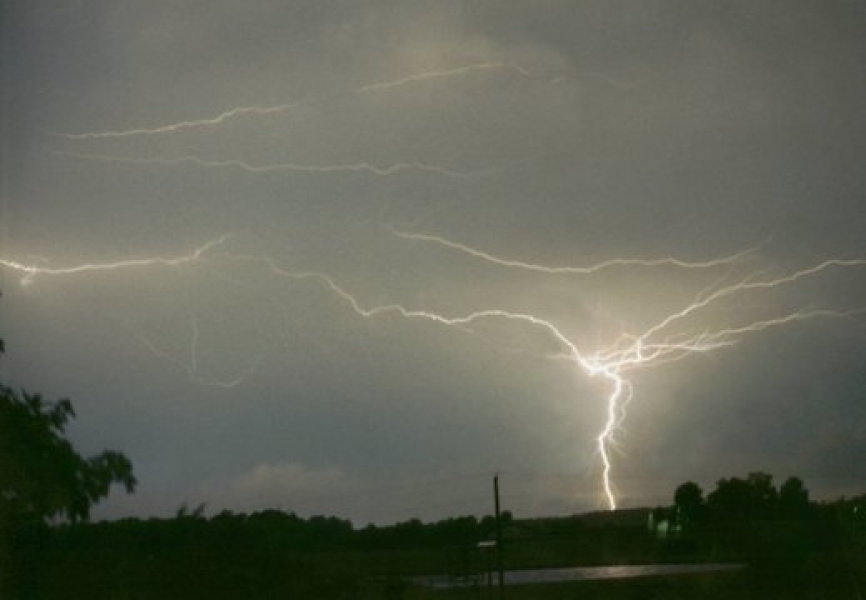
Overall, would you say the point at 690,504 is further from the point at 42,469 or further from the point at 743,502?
the point at 42,469

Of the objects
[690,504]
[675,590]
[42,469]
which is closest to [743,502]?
[690,504]

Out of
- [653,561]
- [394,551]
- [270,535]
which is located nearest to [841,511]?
[653,561]

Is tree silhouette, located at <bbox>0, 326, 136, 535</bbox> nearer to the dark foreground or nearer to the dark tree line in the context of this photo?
the dark foreground

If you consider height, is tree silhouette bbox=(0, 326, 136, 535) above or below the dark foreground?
above

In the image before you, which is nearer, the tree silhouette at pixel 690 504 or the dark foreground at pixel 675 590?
the dark foreground at pixel 675 590

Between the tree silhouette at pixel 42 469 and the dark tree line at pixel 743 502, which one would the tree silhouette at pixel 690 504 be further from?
the tree silhouette at pixel 42 469

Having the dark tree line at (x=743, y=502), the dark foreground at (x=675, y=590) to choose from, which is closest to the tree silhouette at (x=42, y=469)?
the dark foreground at (x=675, y=590)

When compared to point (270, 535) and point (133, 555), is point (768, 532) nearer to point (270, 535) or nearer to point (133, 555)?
point (270, 535)

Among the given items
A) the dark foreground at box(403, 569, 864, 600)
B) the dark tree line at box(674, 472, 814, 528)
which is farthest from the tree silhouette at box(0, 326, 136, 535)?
the dark tree line at box(674, 472, 814, 528)

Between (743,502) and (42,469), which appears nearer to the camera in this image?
(42,469)

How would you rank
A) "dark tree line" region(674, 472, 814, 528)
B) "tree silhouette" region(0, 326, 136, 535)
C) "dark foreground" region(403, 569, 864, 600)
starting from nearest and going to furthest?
"tree silhouette" region(0, 326, 136, 535) < "dark foreground" region(403, 569, 864, 600) < "dark tree line" region(674, 472, 814, 528)

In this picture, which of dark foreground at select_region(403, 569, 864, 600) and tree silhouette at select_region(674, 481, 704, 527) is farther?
tree silhouette at select_region(674, 481, 704, 527)

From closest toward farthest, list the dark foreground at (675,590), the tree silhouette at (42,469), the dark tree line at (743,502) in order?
the tree silhouette at (42,469), the dark foreground at (675,590), the dark tree line at (743,502)

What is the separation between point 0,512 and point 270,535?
4735 millimetres
